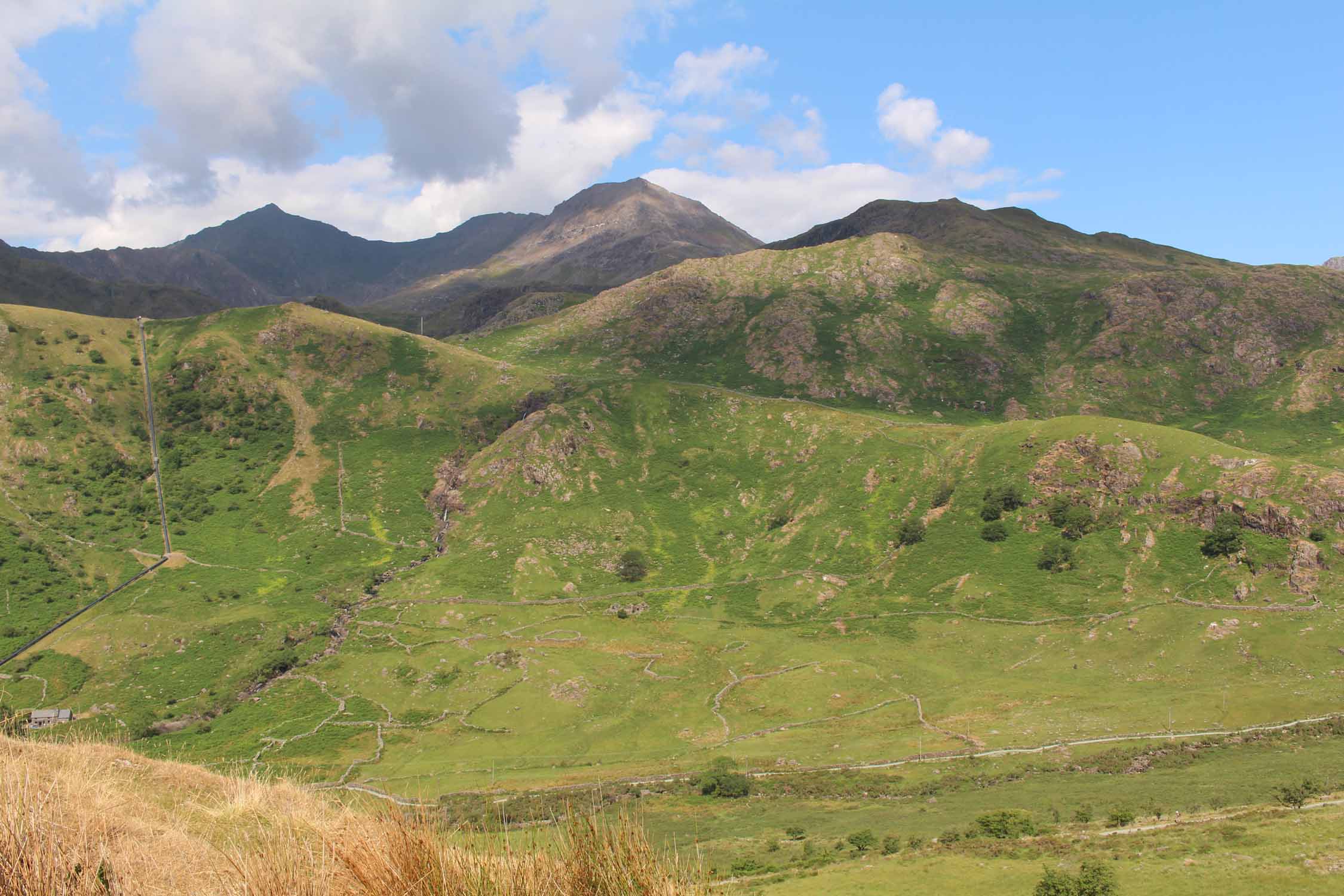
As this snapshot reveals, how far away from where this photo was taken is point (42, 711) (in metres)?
84.5

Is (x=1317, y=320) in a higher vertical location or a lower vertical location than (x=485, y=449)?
higher

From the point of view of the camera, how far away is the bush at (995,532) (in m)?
109

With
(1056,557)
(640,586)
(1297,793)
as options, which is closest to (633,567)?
(640,586)

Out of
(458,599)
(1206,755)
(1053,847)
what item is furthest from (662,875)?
(458,599)

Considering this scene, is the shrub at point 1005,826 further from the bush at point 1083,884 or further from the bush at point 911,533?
the bush at point 911,533

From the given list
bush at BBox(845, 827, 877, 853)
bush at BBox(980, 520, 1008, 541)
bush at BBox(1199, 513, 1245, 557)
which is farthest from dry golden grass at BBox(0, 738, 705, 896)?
bush at BBox(980, 520, 1008, 541)

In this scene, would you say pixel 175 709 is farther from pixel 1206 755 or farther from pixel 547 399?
pixel 1206 755

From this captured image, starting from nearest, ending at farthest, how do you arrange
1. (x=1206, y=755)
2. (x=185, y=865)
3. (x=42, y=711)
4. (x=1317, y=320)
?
(x=185, y=865)
(x=1206, y=755)
(x=42, y=711)
(x=1317, y=320)

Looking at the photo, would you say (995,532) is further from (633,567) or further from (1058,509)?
(633,567)

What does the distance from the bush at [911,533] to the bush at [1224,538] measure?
3618 centimetres

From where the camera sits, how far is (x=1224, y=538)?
94.8 metres

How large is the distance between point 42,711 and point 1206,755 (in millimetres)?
119607

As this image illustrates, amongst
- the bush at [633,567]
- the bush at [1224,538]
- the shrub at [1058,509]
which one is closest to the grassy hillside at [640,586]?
the bush at [633,567]

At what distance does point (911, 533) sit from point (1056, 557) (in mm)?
20998
